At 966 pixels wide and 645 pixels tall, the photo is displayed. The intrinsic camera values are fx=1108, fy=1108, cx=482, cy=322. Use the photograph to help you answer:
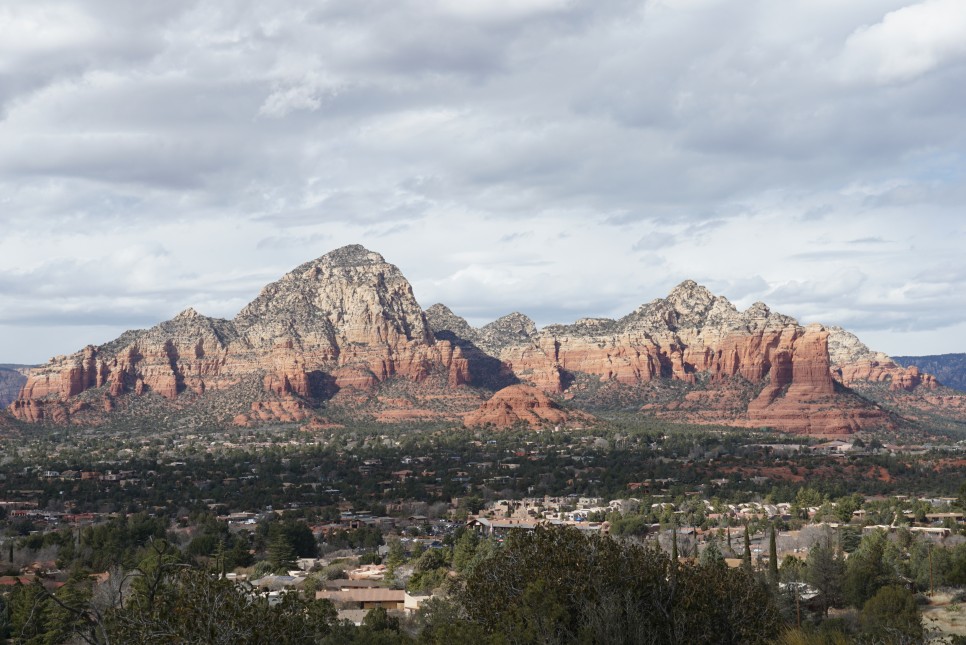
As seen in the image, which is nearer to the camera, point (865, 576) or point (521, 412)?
point (865, 576)

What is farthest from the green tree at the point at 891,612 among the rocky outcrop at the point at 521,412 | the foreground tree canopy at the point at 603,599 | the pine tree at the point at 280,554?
the rocky outcrop at the point at 521,412

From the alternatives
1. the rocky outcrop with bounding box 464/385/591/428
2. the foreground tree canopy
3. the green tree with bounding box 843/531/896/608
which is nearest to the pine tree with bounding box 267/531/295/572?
the green tree with bounding box 843/531/896/608

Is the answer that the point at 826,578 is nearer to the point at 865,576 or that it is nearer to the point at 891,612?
the point at 865,576

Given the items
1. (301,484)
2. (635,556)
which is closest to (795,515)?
(301,484)

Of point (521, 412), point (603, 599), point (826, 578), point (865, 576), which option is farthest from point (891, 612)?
point (521, 412)

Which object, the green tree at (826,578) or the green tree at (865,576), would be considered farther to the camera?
the green tree at (826,578)

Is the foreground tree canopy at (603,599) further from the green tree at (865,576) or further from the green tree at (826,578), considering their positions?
the green tree at (826,578)

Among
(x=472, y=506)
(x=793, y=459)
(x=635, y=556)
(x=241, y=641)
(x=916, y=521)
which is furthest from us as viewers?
(x=793, y=459)

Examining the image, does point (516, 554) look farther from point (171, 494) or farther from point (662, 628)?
point (171, 494)
